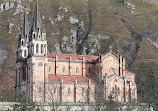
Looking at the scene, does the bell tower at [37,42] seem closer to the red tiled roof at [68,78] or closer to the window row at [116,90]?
the red tiled roof at [68,78]

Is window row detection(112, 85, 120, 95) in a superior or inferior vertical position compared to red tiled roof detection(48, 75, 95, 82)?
inferior

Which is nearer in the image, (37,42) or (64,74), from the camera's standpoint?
(37,42)

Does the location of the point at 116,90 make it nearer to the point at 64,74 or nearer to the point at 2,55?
the point at 64,74

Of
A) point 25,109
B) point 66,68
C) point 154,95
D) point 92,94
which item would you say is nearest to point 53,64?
point 66,68

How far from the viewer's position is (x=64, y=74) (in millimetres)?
130500

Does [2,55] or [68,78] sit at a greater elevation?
[2,55]

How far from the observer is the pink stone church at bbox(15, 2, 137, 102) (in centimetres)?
12150

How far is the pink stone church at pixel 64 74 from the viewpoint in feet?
399

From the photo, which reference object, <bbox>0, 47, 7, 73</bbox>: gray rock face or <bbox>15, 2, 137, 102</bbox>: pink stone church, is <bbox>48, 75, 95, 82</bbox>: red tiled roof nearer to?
<bbox>15, 2, 137, 102</bbox>: pink stone church

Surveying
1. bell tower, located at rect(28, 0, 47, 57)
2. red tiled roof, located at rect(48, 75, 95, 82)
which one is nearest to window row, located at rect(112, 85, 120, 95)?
red tiled roof, located at rect(48, 75, 95, 82)

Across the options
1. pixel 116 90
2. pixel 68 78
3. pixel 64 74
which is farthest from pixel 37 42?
pixel 116 90

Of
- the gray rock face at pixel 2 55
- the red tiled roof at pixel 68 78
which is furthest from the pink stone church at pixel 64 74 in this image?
the gray rock face at pixel 2 55

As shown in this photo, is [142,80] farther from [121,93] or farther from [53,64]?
[53,64]

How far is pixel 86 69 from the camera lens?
133375 mm
